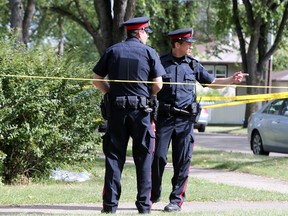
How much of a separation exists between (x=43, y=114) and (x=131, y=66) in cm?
297

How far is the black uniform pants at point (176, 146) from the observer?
888 cm

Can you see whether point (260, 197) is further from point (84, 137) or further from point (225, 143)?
point (225, 143)

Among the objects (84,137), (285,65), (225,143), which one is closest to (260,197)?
(84,137)

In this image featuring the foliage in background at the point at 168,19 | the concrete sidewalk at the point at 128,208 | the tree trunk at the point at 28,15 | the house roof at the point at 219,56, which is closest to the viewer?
the concrete sidewalk at the point at 128,208

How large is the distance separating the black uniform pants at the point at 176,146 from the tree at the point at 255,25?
73.5ft

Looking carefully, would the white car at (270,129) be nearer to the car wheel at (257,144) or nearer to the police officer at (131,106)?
the car wheel at (257,144)

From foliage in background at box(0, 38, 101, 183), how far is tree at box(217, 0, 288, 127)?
2023 cm

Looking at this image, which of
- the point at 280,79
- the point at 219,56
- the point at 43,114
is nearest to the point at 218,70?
the point at 219,56

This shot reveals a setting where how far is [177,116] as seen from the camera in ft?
29.1

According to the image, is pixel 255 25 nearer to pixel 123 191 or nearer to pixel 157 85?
pixel 123 191

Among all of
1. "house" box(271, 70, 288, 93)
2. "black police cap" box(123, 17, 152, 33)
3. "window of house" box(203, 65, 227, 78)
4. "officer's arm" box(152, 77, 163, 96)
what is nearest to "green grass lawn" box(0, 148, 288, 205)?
"officer's arm" box(152, 77, 163, 96)

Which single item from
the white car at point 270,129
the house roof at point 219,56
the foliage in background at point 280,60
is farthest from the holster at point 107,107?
the foliage in background at point 280,60

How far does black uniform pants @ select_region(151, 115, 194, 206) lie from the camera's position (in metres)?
8.88

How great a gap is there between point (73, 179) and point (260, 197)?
3.06 m
